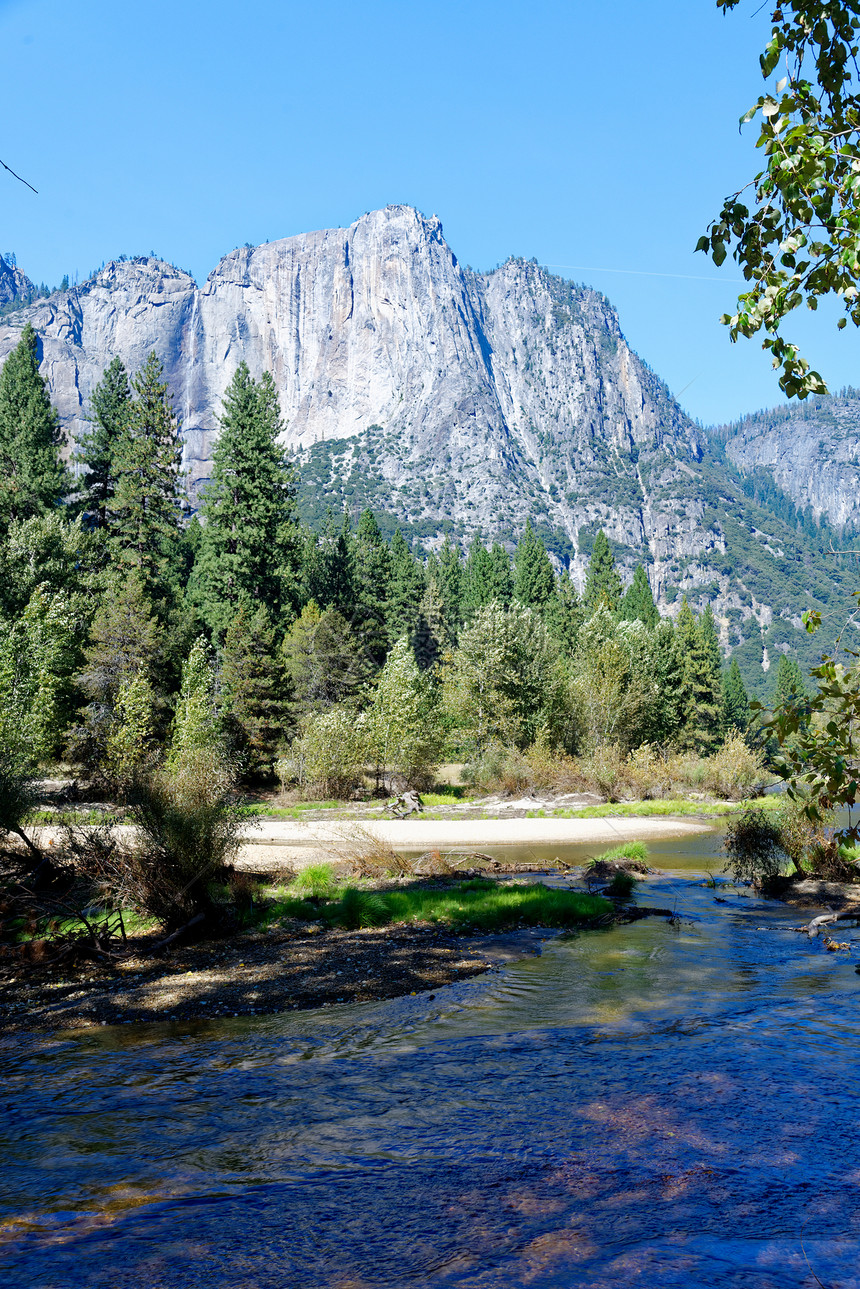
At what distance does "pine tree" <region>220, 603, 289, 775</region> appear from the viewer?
42594 mm

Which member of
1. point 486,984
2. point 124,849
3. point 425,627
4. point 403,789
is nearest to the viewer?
point 486,984

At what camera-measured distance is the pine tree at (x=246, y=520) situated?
4812 centimetres

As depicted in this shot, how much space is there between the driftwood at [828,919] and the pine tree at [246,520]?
3600 centimetres

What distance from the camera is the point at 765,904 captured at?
19.1 m

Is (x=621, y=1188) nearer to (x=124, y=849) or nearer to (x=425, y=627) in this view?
(x=124, y=849)

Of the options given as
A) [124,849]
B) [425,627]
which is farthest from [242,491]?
[124,849]

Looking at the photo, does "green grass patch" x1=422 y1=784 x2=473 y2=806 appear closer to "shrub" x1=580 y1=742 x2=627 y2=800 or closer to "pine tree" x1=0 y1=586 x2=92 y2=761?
"shrub" x1=580 y1=742 x2=627 y2=800

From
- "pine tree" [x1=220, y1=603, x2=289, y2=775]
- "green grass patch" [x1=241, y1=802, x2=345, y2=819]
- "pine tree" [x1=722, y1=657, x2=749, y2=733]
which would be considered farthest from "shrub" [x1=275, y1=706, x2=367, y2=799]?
"pine tree" [x1=722, y1=657, x2=749, y2=733]

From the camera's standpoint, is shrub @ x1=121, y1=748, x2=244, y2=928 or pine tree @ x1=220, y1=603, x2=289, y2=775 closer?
shrub @ x1=121, y1=748, x2=244, y2=928

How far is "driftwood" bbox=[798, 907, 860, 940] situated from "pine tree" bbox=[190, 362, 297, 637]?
118ft

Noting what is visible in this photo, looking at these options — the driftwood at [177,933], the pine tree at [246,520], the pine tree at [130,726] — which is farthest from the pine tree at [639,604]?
the driftwood at [177,933]

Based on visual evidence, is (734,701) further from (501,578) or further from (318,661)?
(318,661)

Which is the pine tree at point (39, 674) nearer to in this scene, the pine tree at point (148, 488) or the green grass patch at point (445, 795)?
the pine tree at point (148, 488)

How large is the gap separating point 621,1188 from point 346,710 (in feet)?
123
